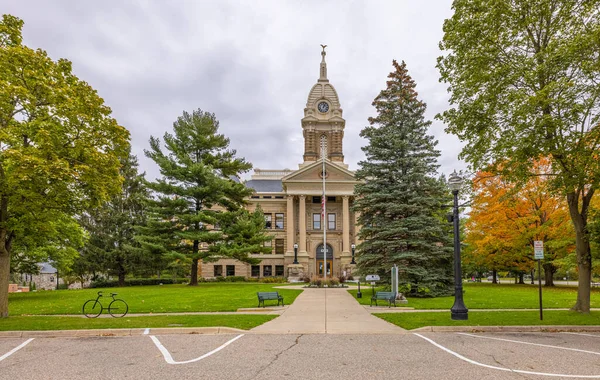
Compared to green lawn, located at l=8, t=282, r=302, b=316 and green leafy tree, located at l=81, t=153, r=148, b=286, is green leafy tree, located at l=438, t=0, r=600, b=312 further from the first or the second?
green leafy tree, located at l=81, t=153, r=148, b=286

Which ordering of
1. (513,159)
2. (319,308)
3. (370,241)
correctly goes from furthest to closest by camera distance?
1. (370,241)
2. (319,308)
3. (513,159)

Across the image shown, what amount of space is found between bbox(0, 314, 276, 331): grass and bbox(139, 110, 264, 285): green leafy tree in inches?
861

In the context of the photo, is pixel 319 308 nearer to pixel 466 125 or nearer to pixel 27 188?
pixel 466 125

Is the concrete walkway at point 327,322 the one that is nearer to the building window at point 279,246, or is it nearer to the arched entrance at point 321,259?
the arched entrance at point 321,259

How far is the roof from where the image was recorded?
195 ft

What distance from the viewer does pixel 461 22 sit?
1551cm

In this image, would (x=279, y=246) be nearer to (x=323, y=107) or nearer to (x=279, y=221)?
(x=279, y=221)

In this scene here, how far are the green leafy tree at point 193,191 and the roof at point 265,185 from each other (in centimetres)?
1760

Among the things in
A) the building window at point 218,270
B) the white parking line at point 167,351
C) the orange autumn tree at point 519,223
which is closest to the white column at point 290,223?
the building window at point 218,270

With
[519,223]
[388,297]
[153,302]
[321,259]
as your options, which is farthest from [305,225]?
[388,297]

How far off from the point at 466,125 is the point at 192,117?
30.1 meters

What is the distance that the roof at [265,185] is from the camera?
59.4m

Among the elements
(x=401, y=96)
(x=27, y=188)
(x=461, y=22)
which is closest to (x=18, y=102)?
(x=27, y=188)

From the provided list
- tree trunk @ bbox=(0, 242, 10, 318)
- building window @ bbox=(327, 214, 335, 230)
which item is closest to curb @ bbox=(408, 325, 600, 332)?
tree trunk @ bbox=(0, 242, 10, 318)
